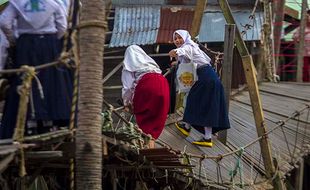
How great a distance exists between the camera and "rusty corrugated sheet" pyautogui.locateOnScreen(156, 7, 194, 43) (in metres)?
11.1

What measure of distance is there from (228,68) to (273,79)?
343 cm

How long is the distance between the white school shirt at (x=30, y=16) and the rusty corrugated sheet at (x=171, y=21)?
6.56m

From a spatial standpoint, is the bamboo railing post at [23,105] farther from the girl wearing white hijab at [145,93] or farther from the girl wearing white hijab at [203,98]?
the girl wearing white hijab at [203,98]

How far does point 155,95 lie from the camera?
625cm

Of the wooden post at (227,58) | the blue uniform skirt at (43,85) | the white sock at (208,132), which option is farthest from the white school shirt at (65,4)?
the wooden post at (227,58)

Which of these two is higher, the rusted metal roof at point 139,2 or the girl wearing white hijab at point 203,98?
the rusted metal roof at point 139,2

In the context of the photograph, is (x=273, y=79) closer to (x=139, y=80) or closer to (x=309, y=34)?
(x=309, y=34)

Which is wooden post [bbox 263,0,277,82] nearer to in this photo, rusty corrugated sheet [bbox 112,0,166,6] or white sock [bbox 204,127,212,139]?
rusty corrugated sheet [bbox 112,0,166,6]

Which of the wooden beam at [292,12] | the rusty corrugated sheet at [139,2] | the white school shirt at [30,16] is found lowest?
the white school shirt at [30,16]

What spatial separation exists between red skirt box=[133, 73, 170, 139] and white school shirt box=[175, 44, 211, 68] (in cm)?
65

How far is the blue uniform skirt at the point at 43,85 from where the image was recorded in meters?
4.28

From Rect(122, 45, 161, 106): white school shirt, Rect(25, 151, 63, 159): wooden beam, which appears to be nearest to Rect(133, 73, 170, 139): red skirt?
Rect(122, 45, 161, 106): white school shirt

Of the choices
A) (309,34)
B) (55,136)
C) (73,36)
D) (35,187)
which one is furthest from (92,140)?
(309,34)

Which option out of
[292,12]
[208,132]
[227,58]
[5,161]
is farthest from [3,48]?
[292,12]
